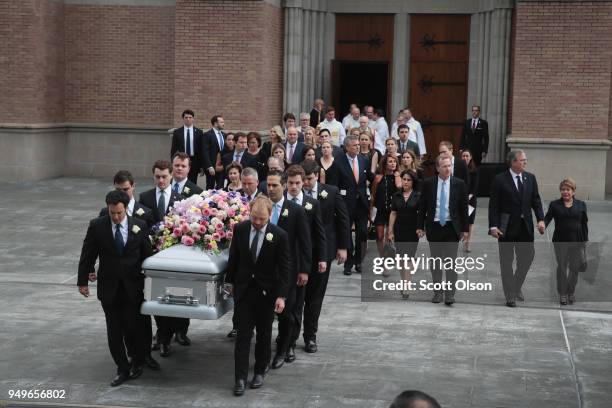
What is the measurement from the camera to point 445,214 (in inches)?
485

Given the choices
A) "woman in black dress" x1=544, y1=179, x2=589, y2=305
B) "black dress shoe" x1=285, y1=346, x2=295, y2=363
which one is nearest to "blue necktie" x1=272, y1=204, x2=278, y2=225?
"black dress shoe" x1=285, y1=346, x2=295, y2=363

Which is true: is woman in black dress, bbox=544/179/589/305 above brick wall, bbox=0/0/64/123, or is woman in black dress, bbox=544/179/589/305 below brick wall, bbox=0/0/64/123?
below

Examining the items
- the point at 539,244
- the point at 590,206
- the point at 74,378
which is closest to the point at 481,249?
the point at 539,244

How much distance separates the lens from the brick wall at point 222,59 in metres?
22.6

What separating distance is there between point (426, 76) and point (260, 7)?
15.0 ft

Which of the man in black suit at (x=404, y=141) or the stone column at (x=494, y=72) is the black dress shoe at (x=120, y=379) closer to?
the man in black suit at (x=404, y=141)

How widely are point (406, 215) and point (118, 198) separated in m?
5.16

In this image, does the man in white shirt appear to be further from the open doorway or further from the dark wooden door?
the dark wooden door

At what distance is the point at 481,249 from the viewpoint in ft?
52.6

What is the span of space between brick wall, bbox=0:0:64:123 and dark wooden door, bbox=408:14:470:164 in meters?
8.49

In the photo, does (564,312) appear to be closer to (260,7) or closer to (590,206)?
(590,206)

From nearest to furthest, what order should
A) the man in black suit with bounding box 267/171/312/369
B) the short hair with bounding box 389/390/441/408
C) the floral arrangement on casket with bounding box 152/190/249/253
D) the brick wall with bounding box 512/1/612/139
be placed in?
the short hair with bounding box 389/390/441/408 < the floral arrangement on casket with bounding box 152/190/249/253 < the man in black suit with bounding box 267/171/312/369 < the brick wall with bounding box 512/1/612/139

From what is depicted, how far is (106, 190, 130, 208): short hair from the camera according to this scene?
893 centimetres

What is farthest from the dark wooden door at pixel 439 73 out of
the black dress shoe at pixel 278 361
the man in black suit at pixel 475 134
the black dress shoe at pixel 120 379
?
the black dress shoe at pixel 120 379
